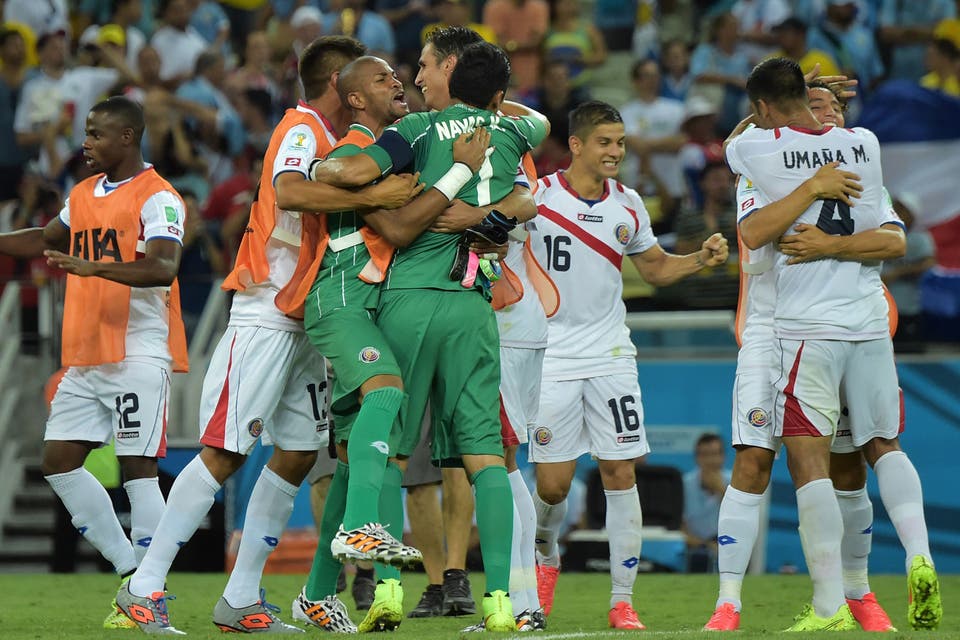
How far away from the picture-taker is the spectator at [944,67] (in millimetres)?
14906

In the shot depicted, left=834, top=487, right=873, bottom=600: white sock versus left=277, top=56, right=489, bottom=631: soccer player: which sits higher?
left=277, top=56, right=489, bottom=631: soccer player

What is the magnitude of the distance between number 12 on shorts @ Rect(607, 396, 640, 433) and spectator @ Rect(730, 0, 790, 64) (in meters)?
9.11

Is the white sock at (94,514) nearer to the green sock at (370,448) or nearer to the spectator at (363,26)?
the green sock at (370,448)

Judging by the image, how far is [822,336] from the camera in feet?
22.1

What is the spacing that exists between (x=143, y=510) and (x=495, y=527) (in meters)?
2.38

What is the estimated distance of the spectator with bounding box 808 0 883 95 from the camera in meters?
15.8

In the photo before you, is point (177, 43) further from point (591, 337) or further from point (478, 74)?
point (478, 74)

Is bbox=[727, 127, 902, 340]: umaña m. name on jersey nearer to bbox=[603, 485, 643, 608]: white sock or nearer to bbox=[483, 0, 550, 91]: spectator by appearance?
bbox=[603, 485, 643, 608]: white sock

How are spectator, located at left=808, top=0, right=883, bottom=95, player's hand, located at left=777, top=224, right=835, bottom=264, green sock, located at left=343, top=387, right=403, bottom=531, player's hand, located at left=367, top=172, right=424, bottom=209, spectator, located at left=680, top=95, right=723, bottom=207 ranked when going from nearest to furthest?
green sock, located at left=343, top=387, right=403, bottom=531, player's hand, located at left=367, top=172, right=424, bottom=209, player's hand, located at left=777, top=224, right=835, bottom=264, spectator, located at left=680, top=95, right=723, bottom=207, spectator, located at left=808, top=0, right=883, bottom=95

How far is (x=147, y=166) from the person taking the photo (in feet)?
25.7

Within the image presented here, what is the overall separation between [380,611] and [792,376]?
219 centimetres

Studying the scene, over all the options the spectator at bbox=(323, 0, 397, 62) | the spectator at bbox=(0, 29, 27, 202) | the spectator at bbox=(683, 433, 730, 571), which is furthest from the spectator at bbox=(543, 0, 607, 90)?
the spectator at bbox=(683, 433, 730, 571)

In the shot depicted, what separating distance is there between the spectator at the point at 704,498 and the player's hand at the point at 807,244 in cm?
526

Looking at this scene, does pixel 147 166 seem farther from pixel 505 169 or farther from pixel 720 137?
pixel 720 137
